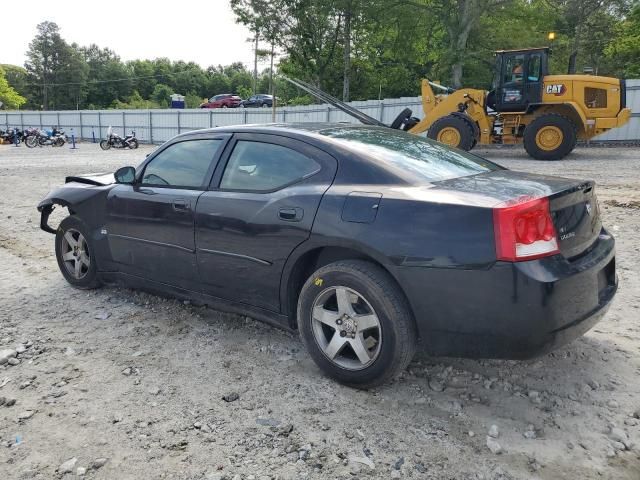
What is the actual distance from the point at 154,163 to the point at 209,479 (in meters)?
2.62

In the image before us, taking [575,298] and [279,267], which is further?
[279,267]

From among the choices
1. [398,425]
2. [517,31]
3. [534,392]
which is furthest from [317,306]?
[517,31]

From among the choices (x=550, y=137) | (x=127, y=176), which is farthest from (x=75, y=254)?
(x=550, y=137)

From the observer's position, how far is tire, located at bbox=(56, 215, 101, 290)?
446 cm

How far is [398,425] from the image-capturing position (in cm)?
259

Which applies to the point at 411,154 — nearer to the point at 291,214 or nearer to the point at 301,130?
the point at 301,130

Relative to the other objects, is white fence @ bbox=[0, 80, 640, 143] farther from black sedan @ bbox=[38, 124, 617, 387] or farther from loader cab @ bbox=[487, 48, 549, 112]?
black sedan @ bbox=[38, 124, 617, 387]

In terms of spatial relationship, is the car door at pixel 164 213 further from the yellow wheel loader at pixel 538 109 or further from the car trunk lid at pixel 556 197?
the yellow wheel loader at pixel 538 109

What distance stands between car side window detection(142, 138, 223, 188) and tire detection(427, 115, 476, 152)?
36.2 ft

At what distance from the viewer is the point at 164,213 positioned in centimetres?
376

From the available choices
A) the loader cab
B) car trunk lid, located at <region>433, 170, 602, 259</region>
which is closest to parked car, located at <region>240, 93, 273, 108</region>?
the loader cab

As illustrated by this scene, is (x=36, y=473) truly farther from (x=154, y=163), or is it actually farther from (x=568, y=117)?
(x=568, y=117)

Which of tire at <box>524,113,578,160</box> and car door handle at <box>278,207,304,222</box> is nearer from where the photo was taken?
car door handle at <box>278,207,304,222</box>

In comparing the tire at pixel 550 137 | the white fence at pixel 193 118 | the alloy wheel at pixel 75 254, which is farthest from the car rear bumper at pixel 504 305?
the white fence at pixel 193 118
